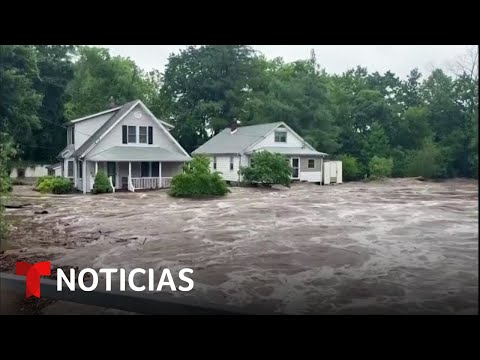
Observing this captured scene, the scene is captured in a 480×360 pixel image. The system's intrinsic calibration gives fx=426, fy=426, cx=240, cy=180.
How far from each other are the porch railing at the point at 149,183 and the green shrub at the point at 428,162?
7.40m

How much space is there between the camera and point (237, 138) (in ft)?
25.3

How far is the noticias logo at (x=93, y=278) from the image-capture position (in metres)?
3.42

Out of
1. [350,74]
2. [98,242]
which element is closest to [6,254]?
[98,242]

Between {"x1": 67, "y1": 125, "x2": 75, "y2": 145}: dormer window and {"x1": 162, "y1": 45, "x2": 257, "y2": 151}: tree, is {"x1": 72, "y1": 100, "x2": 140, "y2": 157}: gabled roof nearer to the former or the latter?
{"x1": 67, "y1": 125, "x2": 75, "y2": 145}: dormer window

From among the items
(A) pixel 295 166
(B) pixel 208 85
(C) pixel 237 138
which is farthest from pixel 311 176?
(B) pixel 208 85

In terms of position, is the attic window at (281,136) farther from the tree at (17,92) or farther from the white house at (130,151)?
the tree at (17,92)

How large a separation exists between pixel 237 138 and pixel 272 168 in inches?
53.3

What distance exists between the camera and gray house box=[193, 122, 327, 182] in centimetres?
723

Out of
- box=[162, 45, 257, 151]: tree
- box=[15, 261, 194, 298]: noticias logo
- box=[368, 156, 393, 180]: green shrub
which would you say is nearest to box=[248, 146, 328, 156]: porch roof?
box=[368, 156, 393, 180]: green shrub

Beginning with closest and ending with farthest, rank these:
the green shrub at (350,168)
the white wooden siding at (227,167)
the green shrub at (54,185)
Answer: the green shrub at (350,168) < the green shrub at (54,185) < the white wooden siding at (227,167)

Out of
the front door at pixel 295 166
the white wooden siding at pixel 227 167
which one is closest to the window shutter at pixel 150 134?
the white wooden siding at pixel 227 167

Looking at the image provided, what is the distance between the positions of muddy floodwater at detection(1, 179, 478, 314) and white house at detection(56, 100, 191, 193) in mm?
1436

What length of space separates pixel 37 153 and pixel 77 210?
1.34m

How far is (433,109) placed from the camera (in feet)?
14.7
